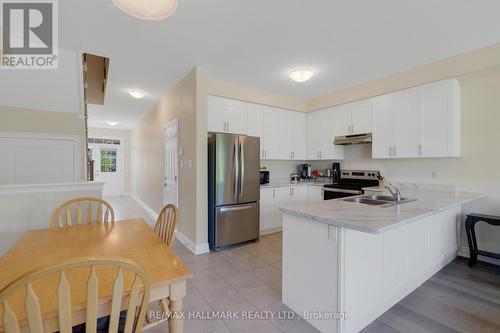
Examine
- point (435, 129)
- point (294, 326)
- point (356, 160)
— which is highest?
point (435, 129)

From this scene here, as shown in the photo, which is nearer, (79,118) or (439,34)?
(439,34)

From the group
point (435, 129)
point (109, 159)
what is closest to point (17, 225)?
point (435, 129)

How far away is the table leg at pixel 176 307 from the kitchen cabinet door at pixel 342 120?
3.89 m

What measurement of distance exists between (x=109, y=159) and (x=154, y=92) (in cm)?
569

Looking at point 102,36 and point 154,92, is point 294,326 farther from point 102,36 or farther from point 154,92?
point 154,92

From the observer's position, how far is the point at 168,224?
1812 millimetres

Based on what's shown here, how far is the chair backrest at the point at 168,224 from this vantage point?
1689mm

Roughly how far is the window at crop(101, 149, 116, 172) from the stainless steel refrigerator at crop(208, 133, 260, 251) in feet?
23.3

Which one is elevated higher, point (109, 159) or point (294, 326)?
point (109, 159)

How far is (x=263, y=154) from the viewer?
4332 millimetres

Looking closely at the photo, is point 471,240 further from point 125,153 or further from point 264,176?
point 125,153

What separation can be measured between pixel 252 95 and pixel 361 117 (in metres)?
1.95

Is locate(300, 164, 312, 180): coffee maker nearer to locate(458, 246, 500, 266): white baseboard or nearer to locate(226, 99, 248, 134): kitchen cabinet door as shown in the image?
locate(226, 99, 248, 134): kitchen cabinet door

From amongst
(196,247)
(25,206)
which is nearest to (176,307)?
(196,247)
